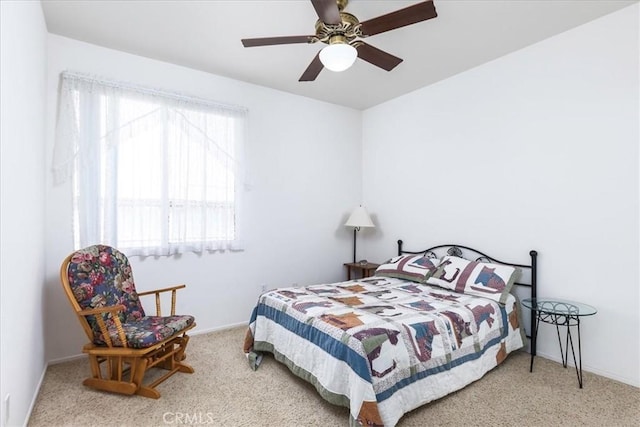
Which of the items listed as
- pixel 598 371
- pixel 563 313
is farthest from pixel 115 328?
pixel 598 371

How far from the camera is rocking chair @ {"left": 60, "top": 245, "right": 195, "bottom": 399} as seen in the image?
7.48 ft

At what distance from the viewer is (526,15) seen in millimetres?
2615

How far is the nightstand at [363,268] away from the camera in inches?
175

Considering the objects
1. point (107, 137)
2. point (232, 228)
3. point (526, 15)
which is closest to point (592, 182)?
point (526, 15)

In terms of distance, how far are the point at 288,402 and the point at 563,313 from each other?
6.97 feet

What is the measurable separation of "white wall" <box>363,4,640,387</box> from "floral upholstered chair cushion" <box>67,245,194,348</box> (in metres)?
3.06

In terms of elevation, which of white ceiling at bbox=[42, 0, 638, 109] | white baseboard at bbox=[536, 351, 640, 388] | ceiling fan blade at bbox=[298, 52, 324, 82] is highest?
white ceiling at bbox=[42, 0, 638, 109]

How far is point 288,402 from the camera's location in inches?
89.3

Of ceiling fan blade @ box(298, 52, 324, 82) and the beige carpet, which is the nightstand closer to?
the beige carpet

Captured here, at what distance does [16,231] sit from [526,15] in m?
3.74

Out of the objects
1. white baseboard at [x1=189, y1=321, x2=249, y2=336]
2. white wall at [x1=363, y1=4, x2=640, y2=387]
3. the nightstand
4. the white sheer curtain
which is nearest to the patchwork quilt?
white wall at [x1=363, y1=4, x2=640, y2=387]

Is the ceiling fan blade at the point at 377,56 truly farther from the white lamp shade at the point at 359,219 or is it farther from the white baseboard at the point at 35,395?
the white baseboard at the point at 35,395

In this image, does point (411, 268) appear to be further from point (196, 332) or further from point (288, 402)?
point (196, 332)

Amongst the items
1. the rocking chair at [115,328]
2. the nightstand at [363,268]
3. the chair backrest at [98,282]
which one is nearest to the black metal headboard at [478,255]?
the nightstand at [363,268]
